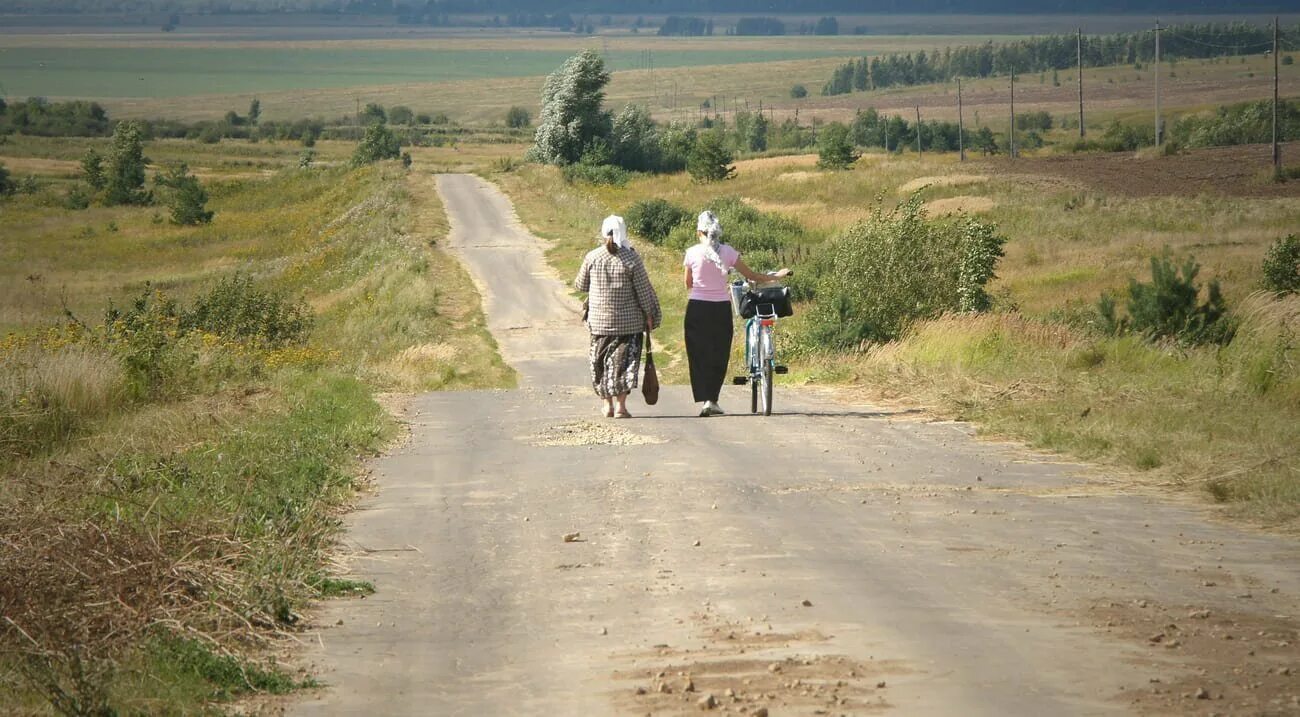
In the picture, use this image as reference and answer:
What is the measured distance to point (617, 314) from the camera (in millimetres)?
15211

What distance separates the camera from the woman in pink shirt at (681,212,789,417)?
15.1 metres

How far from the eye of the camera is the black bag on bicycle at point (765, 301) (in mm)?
15078

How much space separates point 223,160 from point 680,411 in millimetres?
137630

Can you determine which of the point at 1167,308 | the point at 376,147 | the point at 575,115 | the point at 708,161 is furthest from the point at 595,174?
the point at 1167,308

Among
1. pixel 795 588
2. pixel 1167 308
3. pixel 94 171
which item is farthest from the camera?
pixel 94 171

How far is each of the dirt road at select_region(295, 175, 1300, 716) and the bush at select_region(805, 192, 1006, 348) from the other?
10244 mm

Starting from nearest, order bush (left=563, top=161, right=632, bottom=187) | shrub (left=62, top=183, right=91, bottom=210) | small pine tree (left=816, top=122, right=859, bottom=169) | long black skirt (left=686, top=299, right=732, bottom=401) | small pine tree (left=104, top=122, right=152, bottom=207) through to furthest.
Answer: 1. long black skirt (left=686, top=299, right=732, bottom=401)
2. bush (left=563, top=161, right=632, bottom=187)
3. shrub (left=62, top=183, right=91, bottom=210)
4. small pine tree (left=816, top=122, right=859, bottom=169)
5. small pine tree (left=104, top=122, right=152, bottom=207)

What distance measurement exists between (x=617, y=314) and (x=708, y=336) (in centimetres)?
100

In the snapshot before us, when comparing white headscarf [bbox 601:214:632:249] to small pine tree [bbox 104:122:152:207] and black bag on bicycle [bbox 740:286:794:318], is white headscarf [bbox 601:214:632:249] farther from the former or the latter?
small pine tree [bbox 104:122:152:207]

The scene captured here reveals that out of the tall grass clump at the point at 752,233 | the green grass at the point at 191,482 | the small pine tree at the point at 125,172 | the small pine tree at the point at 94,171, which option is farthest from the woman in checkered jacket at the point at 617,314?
the small pine tree at the point at 94,171

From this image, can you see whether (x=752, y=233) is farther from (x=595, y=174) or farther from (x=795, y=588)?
(x=795, y=588)

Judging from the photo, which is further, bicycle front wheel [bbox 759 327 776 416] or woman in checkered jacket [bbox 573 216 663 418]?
woman in checkered jacket [bbox 573 216 663 418]

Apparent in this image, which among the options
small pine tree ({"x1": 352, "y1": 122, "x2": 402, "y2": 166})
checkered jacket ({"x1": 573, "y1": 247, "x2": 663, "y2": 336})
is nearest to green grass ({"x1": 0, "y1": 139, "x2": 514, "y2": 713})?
checkered jacket ({"x1": 573, "y1": 247, "x2": 663, "y2": 336})

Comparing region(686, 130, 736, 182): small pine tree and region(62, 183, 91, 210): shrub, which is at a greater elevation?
region(686, 130, 736, 182): small pine tree
